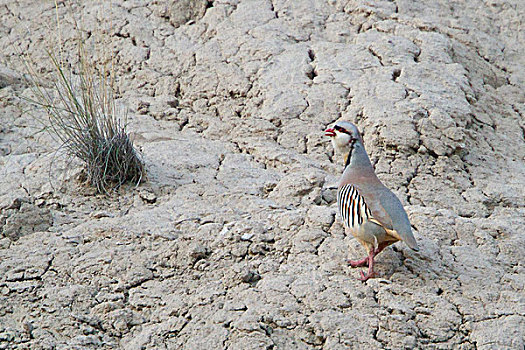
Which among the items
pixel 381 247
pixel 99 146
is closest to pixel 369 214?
pixel 381 247

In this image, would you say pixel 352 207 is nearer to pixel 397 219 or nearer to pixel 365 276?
pixel 397 219

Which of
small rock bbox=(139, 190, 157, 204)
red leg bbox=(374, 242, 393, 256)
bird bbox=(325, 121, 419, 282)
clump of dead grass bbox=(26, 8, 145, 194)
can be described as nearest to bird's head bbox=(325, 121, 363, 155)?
bird bbox=(325, 121, 419, 282)

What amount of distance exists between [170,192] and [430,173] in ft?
6.81

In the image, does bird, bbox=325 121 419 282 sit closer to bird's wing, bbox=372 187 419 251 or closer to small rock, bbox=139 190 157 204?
bird's wing, bbox=372 187 419 251

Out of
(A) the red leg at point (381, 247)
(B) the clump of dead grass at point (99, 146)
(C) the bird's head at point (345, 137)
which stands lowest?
(A) the red leg at point (381, 247)

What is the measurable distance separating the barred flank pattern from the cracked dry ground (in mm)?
296

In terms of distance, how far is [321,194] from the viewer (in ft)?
15.6

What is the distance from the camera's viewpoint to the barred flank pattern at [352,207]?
370 centimetres

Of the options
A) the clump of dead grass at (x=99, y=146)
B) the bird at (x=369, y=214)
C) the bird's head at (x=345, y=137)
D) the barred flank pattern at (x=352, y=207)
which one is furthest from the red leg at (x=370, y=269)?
the clump of dead grass at (x=99, y=146)

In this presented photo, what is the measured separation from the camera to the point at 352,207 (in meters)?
3.79

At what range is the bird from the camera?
361cm

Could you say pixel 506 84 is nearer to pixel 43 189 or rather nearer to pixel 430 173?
pixel 430 173

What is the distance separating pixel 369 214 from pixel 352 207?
146 mm

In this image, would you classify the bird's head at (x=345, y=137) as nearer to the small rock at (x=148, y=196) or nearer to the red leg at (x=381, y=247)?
the red leg at (x=381, y=247)
